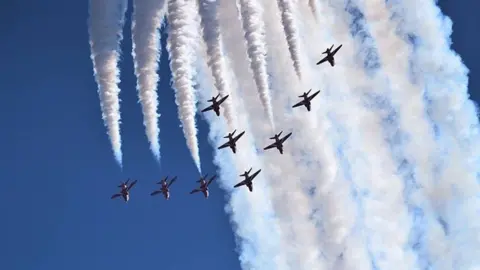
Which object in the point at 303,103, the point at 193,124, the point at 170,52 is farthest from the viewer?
the point at 303,103

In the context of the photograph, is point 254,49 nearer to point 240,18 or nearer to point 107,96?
point 240,18

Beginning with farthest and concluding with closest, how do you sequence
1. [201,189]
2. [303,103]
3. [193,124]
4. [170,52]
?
1. [201,189]
2. [303,103]
3. [193,124]
4. [170,52]

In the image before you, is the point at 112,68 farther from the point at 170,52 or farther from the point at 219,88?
the point at 219,88

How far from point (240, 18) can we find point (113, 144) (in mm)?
10264

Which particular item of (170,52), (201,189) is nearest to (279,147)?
(201,189)

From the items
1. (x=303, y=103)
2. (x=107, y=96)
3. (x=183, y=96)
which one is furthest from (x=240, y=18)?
(x=303, y=103)

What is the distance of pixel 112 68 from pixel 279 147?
18103 millimetres

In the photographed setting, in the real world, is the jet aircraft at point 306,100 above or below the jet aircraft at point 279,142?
above

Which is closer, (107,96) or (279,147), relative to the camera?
(107,96)

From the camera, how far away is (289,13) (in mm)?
A: 46125

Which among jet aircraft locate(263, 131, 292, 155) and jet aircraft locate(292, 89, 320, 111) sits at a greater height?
jet aircraft locate(292, 89, 320, 111)

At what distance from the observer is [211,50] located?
4525 cm

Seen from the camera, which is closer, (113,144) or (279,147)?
(113,144)

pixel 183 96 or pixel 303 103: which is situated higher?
pixel 303 103
